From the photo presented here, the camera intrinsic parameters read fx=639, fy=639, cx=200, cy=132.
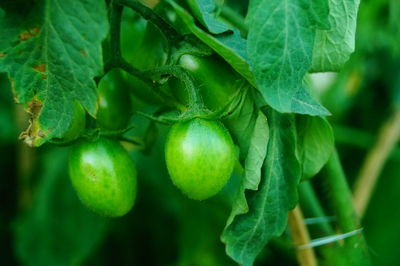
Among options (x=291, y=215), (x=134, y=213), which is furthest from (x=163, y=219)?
(x=291, y=215)

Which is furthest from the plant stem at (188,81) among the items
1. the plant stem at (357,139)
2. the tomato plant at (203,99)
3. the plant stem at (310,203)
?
the plant stem at (357,139)

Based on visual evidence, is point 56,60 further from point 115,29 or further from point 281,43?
point 281,43

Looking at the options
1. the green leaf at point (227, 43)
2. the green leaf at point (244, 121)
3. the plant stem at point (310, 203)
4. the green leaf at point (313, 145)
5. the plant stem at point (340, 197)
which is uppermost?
the green leaf at point (227, 43)

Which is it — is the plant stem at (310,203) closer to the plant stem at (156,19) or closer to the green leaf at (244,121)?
the green leaf at (244,121)

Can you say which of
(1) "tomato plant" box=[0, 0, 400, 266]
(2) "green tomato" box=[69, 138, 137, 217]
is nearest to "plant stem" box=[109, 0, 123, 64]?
(1) "tomato plant" box=[0, 0, 400, 266]

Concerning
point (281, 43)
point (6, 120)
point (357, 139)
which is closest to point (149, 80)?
point (281, 43)

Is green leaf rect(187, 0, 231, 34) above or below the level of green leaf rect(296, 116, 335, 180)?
above

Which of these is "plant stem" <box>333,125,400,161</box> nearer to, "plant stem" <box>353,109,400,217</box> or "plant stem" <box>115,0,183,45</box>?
"plant stem" <box>353,109,400,217</box>
